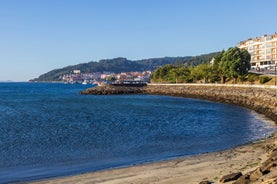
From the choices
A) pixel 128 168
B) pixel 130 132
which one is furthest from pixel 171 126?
pixel 128 168

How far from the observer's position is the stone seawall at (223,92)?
69694 millimetres

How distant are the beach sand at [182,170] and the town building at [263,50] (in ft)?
456

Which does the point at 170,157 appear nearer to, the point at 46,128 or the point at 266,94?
the point at 46,128

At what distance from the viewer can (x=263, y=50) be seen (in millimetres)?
174375

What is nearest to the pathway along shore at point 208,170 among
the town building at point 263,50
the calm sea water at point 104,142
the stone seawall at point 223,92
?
the calm sea water at point 104,142

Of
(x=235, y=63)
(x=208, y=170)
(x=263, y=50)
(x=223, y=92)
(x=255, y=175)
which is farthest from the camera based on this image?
(x=263, y=50)

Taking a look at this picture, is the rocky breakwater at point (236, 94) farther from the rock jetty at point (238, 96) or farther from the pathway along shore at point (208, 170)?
the pathway along shore at point (208, 170)

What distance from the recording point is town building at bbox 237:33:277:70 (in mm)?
166250

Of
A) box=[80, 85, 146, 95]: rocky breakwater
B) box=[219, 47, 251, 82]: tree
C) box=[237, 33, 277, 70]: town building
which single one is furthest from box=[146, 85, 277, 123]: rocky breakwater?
box=[237, 33, 277, 70]: town building

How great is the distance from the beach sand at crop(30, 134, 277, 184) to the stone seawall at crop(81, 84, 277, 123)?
28.4 meters

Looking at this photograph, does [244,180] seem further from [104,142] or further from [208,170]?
[104,142]

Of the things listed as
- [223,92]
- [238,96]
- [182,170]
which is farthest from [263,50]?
[182,170]

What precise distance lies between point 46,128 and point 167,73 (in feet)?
476

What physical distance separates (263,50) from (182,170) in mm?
160456
